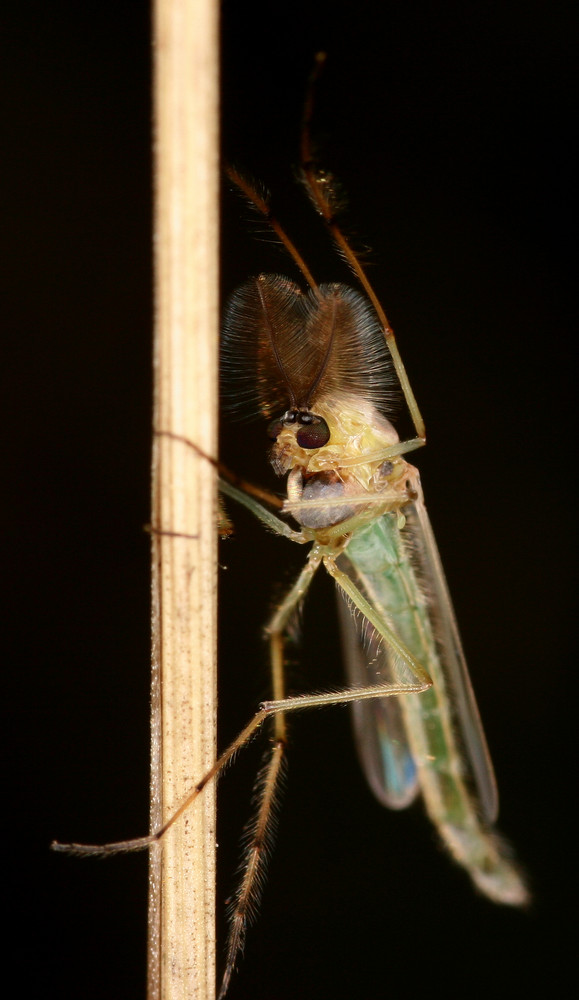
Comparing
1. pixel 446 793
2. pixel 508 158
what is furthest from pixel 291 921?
pixel 508 158

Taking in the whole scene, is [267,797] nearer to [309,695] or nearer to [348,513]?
[309,695]

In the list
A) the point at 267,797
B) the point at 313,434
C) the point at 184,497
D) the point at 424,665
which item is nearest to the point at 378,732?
the point at 424,665

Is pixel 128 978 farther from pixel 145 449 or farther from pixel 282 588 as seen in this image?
pixel 145 449

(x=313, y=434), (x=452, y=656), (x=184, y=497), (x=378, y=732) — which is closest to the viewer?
(x=184, y=497)

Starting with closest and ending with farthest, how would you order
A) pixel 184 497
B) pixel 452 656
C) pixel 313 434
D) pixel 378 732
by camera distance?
pixel 184 497
pixel 313 434
pixel 452 656
pixel 378 732

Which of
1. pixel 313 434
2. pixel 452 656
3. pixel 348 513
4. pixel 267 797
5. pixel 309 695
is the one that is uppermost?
pixel 313 434

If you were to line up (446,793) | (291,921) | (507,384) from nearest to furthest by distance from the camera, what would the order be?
(446,793), (291,921), (507,384)

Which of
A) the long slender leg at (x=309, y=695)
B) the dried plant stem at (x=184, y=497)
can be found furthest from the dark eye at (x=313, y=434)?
the dried plant stem at (x=184, y=497)
